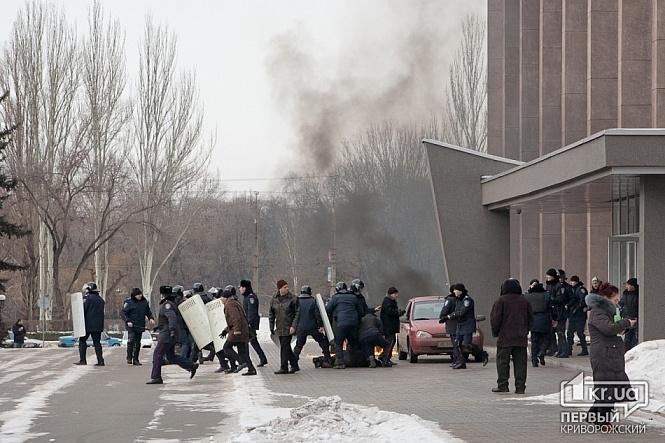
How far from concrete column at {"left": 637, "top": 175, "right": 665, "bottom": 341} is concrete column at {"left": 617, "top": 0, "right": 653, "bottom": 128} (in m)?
12.7

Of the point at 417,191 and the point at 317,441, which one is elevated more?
the point at 417,191

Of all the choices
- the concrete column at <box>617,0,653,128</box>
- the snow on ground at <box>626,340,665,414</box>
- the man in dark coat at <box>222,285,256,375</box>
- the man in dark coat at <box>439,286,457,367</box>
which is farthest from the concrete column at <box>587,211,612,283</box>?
the snow on ground at <box>626,340,665,414</box>

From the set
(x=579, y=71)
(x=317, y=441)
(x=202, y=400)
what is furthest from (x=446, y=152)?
(x=317, y=441)

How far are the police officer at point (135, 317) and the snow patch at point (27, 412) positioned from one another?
3558 mm

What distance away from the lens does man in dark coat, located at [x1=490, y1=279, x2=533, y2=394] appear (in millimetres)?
17578

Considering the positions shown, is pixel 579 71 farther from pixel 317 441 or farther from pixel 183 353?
pixel 317 441

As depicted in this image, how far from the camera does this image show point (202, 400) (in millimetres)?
17438

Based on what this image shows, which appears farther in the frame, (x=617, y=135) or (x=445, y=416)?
(x=617, y=135)

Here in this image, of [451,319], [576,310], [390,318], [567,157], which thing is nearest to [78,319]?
[390,318]

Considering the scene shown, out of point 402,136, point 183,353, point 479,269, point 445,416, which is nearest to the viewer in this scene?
point 445,416

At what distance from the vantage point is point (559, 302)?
25.2 metres

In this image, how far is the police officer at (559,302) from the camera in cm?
2519

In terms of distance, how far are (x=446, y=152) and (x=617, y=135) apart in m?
11.2

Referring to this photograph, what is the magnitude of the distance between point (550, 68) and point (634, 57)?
39.3 ft
